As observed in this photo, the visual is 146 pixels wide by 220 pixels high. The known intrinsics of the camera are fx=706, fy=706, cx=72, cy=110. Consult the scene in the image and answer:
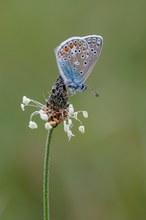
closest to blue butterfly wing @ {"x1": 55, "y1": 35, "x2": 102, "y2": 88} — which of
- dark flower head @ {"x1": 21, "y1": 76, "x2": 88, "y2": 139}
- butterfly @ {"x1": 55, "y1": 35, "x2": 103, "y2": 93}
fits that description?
butterfly @ {"x1": 55, "y1": 35, "x2": 103, "y2": 93}

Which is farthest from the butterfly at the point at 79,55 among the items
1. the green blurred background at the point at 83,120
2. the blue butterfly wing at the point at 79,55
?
the green blurred background at the point at 83,120

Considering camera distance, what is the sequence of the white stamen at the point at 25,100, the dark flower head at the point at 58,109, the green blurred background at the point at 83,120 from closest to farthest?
1. the dark flower head at the point at 58,109
2. the white stamen at the point at 25,100
3. the green blurred background at the point at 83,120

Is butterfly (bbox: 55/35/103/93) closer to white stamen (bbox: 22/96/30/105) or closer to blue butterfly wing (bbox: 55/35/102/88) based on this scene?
blue butterfly wing (bbox: 55/35/102/88)

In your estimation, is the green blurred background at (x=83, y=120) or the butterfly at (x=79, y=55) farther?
the green blurred background at (x=83, y=120)

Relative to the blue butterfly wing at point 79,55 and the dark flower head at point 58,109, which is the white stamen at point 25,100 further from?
the blue butterfly wing at point 79,55

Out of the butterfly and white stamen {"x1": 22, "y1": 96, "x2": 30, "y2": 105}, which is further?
the butterfly

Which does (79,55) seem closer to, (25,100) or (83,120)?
(25,100)

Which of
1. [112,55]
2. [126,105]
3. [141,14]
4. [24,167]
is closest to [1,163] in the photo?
[24,167]

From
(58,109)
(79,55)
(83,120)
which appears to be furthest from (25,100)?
(83,120)

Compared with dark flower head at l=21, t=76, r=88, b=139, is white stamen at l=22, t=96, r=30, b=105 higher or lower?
higher
